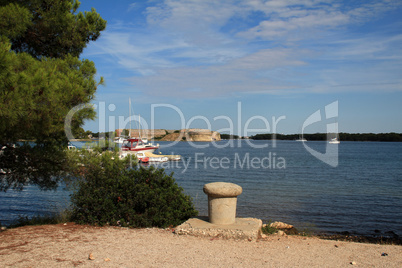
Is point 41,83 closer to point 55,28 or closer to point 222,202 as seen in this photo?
point 55,28

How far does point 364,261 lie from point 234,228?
2.78 meters

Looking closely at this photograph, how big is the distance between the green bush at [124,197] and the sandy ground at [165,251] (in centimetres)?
62

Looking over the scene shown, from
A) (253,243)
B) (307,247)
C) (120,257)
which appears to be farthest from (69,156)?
(307,247)

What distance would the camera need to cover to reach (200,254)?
693 centimetres

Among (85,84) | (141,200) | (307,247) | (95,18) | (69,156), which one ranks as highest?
(95,18)

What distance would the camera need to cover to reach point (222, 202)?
859 centimetres

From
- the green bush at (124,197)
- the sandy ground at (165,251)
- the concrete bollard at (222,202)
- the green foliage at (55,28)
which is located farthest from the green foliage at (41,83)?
the concrete bollard at (222,202)

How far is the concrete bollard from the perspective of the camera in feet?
28.0

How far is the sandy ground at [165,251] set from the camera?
6.45m

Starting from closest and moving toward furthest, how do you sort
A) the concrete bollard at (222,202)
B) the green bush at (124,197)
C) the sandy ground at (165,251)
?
1. the sandy ground at (165,251)
2. the concrete bollard at (222,202)
3. the green bush at (124,197)

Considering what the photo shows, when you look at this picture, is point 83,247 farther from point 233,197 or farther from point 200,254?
point 233,197

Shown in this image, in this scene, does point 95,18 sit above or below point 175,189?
above

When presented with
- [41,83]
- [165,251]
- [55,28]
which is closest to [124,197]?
[165,251]

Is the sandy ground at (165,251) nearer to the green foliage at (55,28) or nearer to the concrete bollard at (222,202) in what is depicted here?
the concrete bollard at (222,202)
